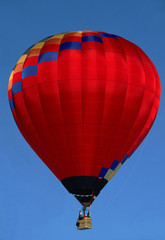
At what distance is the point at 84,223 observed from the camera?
32750 mm

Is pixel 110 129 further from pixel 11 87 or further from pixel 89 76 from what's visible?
pixel 11 87

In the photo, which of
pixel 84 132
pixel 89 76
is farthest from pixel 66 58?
pixel 84 132

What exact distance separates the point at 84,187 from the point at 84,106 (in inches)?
140

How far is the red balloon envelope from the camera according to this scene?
3291cm

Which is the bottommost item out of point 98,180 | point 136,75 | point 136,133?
point 98,180

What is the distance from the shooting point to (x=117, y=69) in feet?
109

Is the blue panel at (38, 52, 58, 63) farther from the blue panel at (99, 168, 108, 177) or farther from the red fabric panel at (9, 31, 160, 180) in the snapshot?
the blue panel at (99, 168, 108, 177)

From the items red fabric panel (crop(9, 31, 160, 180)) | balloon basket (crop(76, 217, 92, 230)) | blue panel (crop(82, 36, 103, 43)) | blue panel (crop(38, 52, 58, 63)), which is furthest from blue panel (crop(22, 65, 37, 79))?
balloon basket (crop(76, 217, 92, 230))

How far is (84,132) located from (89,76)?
8.06 feet

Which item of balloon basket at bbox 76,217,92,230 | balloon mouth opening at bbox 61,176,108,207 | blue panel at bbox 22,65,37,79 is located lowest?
balloon basket at bbox 76,217,92,230

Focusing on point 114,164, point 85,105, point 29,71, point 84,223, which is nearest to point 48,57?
point 29,71

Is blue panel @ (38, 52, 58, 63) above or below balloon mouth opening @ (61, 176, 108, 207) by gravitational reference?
above

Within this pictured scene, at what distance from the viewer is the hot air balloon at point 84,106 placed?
32.9 m

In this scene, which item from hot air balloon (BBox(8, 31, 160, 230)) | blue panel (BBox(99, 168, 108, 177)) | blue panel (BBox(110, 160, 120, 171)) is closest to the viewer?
hot air balloon (BBox(8, 31, 160, 230))
